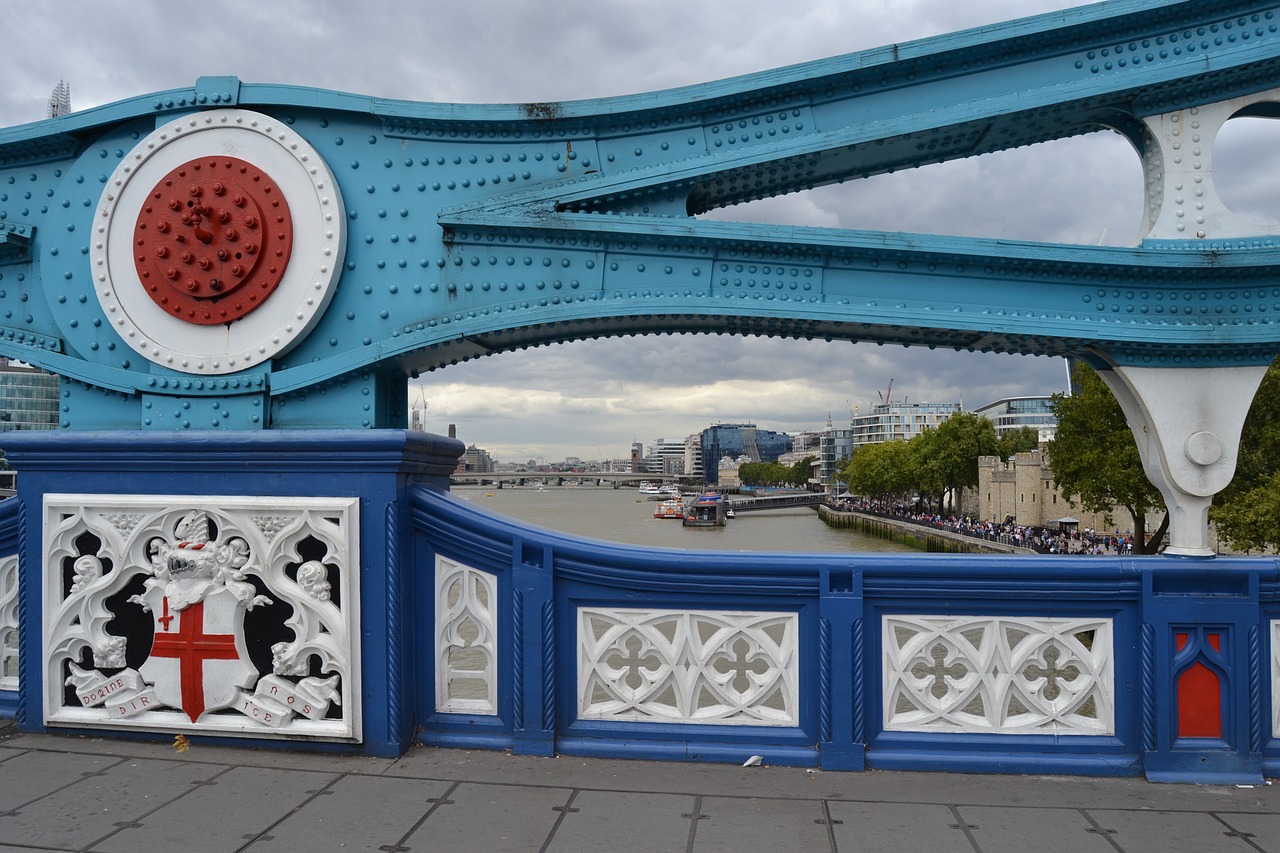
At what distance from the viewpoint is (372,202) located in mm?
4648

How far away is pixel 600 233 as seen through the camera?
4480mm

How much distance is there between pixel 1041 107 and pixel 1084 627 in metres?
2.74

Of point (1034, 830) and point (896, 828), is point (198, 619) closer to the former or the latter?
point (896, 828)

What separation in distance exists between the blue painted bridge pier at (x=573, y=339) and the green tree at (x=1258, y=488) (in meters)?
19.3

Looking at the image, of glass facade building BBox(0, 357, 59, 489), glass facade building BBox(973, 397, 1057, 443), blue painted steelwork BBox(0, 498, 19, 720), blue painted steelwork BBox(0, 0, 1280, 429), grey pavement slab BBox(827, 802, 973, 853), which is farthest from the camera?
glass facade building BBox(973, 397, 1057, 443)

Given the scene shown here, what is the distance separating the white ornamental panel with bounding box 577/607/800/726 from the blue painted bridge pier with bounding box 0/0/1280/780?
0.02m

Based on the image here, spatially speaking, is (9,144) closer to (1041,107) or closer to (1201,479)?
(1041,107)

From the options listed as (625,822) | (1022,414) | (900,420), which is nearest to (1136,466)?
(625,822)

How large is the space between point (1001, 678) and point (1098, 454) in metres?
26.7

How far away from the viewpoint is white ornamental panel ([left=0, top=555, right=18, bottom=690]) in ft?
15.7

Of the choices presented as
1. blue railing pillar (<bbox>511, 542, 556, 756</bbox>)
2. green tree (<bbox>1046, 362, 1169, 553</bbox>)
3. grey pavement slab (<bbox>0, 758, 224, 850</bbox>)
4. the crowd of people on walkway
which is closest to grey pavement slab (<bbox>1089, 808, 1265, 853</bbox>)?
blue railing pillar (<bbox>511, 542, 556, 756</bbox>)

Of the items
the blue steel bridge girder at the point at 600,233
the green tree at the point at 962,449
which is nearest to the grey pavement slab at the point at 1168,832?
the blue steel bridge girder at the point at 600,233

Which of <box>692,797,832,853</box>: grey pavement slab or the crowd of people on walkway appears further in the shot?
the crowd of people on walkway

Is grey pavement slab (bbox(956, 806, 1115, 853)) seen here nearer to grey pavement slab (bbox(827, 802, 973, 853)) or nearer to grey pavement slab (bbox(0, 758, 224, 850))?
grey pavement slab (bbox(827, 802, 973, 853))
